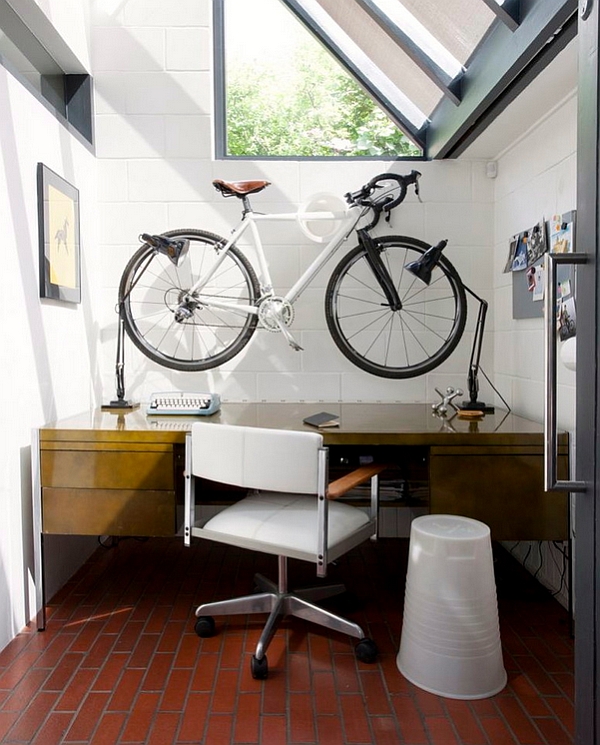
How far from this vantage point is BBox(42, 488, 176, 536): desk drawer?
252cm

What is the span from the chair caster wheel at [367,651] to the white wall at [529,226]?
3.16 ft

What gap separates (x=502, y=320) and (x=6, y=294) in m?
2.35

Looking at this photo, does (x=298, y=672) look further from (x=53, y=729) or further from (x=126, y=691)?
(x=53, y=729)

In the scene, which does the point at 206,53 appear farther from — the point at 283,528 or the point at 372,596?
the point at 372,596

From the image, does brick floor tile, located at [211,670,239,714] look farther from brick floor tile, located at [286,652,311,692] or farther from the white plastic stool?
the white plastic stool

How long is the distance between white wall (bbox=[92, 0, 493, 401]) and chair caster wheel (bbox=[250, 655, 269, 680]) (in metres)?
1.58

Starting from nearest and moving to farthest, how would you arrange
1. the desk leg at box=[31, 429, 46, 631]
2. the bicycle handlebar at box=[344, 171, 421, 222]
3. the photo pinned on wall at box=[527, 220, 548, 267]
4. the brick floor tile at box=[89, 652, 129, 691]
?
the brick floor tile at box=[89, 652, 129, 691], the desk leg at box=[31, 429, 46, 631], the photo pinned on wall at box=[527, 220, 548, 267], the bicycle handlebar at box=[344, 171, 421, 222]

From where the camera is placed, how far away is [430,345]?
3.48 m

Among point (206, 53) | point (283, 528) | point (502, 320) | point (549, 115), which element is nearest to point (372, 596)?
point (283, 528)

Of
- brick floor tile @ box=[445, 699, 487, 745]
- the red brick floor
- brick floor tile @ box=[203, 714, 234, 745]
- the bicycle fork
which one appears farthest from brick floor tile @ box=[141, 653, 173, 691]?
the bicycle fork

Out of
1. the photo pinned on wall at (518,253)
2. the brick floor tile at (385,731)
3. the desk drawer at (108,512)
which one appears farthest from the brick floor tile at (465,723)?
the photo pinned on wall at (518,253)

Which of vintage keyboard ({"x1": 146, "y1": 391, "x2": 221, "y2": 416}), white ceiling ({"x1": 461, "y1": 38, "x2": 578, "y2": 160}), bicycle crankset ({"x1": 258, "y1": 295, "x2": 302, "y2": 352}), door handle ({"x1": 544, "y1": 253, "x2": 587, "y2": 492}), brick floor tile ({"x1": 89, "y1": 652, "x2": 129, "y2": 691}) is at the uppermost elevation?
white ceiling ({"x1": 461, "y1": 38, "x2": 578, "y2": 160})

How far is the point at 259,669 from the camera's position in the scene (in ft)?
6.91

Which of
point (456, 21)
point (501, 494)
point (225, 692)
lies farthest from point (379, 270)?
point (225, 692)
